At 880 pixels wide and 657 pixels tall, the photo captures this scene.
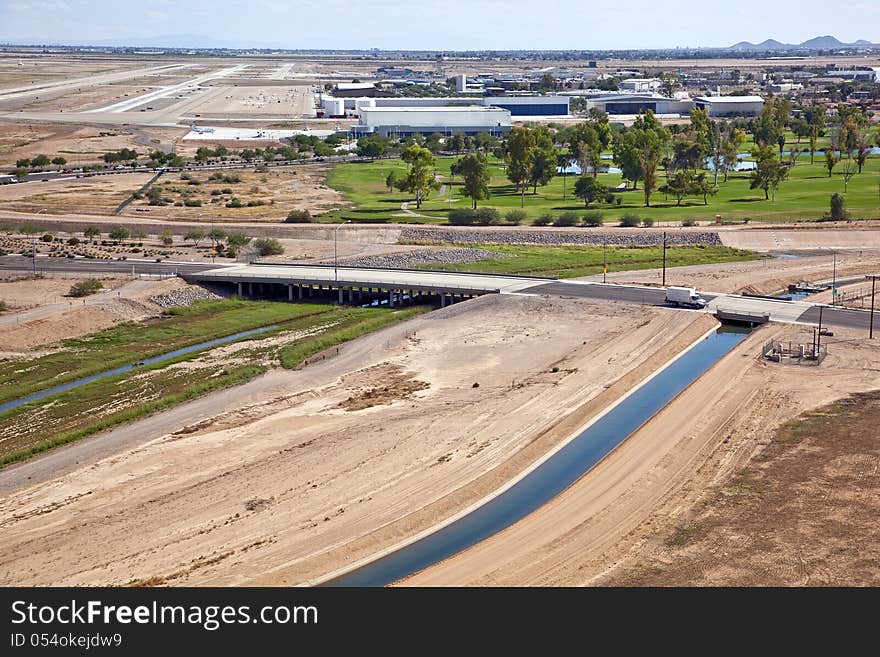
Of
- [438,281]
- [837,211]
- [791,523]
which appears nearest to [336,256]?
[438,281]

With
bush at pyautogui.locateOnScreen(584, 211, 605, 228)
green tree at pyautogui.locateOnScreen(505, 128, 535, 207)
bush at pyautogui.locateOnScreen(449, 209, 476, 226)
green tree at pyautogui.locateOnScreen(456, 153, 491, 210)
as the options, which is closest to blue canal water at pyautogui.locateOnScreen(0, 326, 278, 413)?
bush at pyautogui.locateOnScreen(449, 209, 476, 226)

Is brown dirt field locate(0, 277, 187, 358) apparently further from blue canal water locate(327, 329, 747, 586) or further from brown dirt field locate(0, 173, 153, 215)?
brown dirt field locate(0, 173, 153, 215)

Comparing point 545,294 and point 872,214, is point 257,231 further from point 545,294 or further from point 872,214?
point 872,214

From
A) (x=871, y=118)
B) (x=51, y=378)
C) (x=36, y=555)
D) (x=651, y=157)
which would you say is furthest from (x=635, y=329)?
(x=871, y=118)

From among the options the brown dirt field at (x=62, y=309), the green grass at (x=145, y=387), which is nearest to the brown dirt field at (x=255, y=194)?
the brown dirt field at (x=62, y=309)

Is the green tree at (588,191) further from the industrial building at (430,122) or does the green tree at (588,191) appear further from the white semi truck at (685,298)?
the industrial building at (430,122)

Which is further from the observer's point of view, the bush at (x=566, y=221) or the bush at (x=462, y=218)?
the bush at (x=462, y=218)
